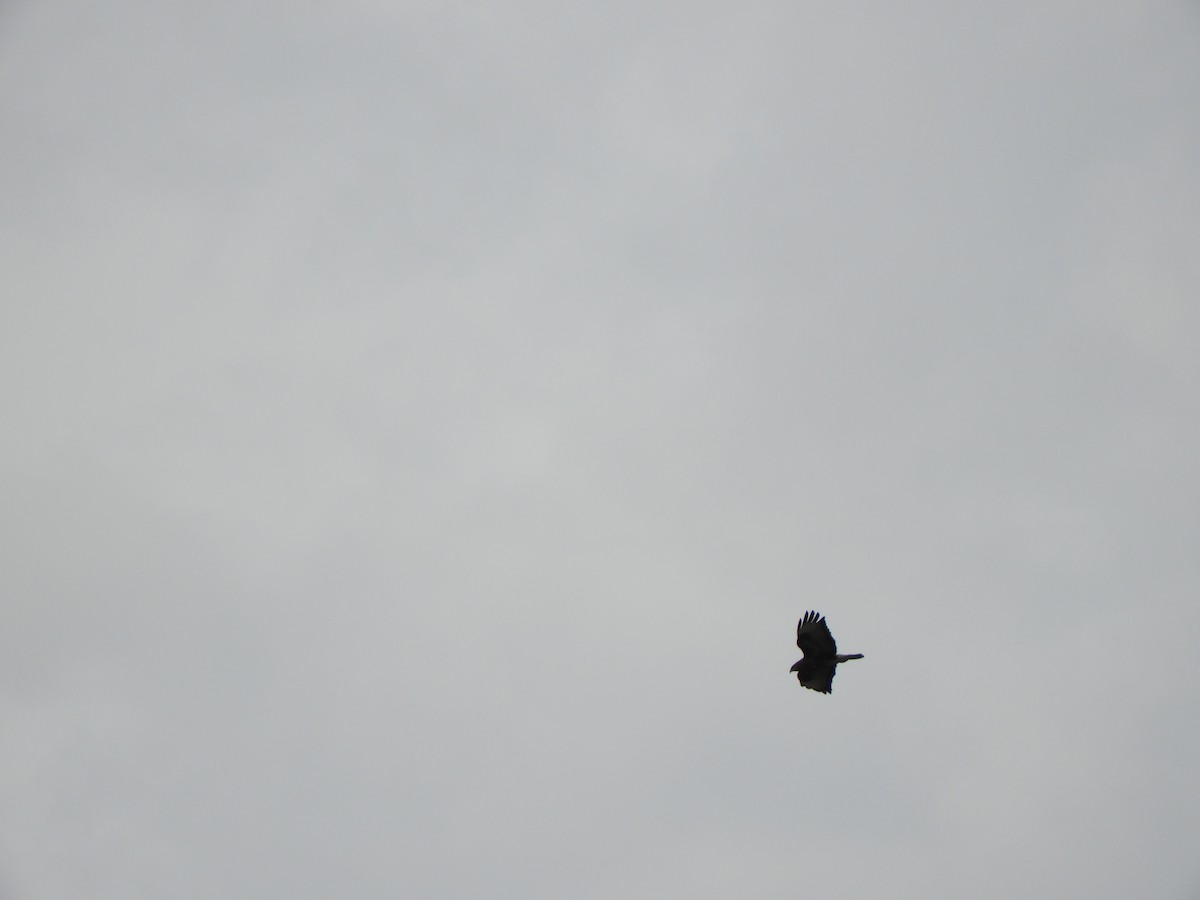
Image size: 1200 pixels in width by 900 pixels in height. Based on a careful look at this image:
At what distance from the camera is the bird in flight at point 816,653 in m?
46.2

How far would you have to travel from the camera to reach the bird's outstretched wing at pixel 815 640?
46.2 m

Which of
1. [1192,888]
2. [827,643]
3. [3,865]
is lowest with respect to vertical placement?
[827,643]

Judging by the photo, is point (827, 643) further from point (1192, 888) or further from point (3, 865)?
point (3, 865)

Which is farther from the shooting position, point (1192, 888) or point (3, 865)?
point (3, 865)

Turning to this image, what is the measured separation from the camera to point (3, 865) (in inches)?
6511

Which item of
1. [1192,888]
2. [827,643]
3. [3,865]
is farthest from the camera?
[3,865]

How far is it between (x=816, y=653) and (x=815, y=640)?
0.87 meters

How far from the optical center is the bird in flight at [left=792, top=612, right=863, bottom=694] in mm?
46188

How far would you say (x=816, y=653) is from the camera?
4662 cm

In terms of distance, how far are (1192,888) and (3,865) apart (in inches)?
7295

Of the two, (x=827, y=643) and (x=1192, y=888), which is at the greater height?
(x=1192, y=888)

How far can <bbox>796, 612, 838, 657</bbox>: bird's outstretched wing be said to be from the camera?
152 feet

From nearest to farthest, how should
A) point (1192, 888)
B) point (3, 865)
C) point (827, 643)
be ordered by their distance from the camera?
point (827, 643) < point (1192, 888) < point (3, 865)

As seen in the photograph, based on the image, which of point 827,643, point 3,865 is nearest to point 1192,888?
point 827,643
